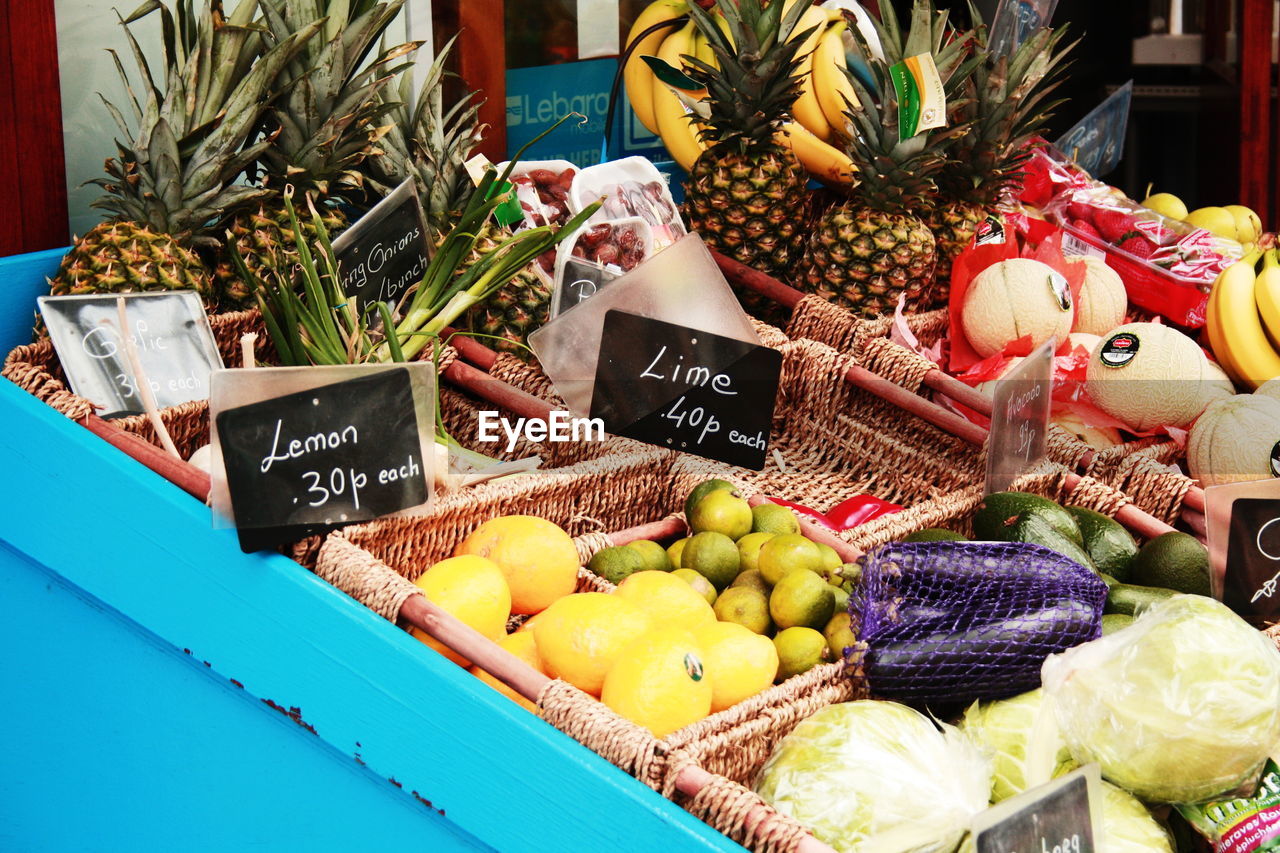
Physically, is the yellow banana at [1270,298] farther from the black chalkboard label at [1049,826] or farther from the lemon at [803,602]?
the black chalkboard label at [1049,826]

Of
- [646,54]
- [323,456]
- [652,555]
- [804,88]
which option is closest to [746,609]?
[652,555]

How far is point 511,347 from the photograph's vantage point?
2.38 m

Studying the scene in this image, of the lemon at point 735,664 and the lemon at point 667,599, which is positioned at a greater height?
the lemon at point 667,599

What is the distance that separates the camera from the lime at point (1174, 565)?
6.11 ft

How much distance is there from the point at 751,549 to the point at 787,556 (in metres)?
0.13

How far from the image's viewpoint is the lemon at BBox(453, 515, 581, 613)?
169 cm

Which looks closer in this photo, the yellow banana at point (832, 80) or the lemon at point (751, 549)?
the lemon at point (751, 549)

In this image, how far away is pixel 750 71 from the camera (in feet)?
8.51

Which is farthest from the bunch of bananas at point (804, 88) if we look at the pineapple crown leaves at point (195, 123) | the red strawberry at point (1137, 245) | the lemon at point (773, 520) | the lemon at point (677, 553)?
the lemon at point (677, 553)

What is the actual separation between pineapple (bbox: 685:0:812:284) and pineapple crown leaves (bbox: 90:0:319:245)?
3.14 feet

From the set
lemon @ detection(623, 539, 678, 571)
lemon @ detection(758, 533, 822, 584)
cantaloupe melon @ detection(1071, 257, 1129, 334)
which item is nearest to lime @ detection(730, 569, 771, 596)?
lemon @ detection(758, 533, 822, 584)

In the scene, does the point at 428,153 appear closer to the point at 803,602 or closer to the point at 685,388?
the point at 685,388

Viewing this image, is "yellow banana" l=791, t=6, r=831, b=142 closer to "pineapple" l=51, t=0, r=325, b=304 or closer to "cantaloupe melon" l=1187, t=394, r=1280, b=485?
"cantaloupe melon" l=1187, t=394, r=1280, b=485

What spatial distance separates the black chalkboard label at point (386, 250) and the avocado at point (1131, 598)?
4.24ft
